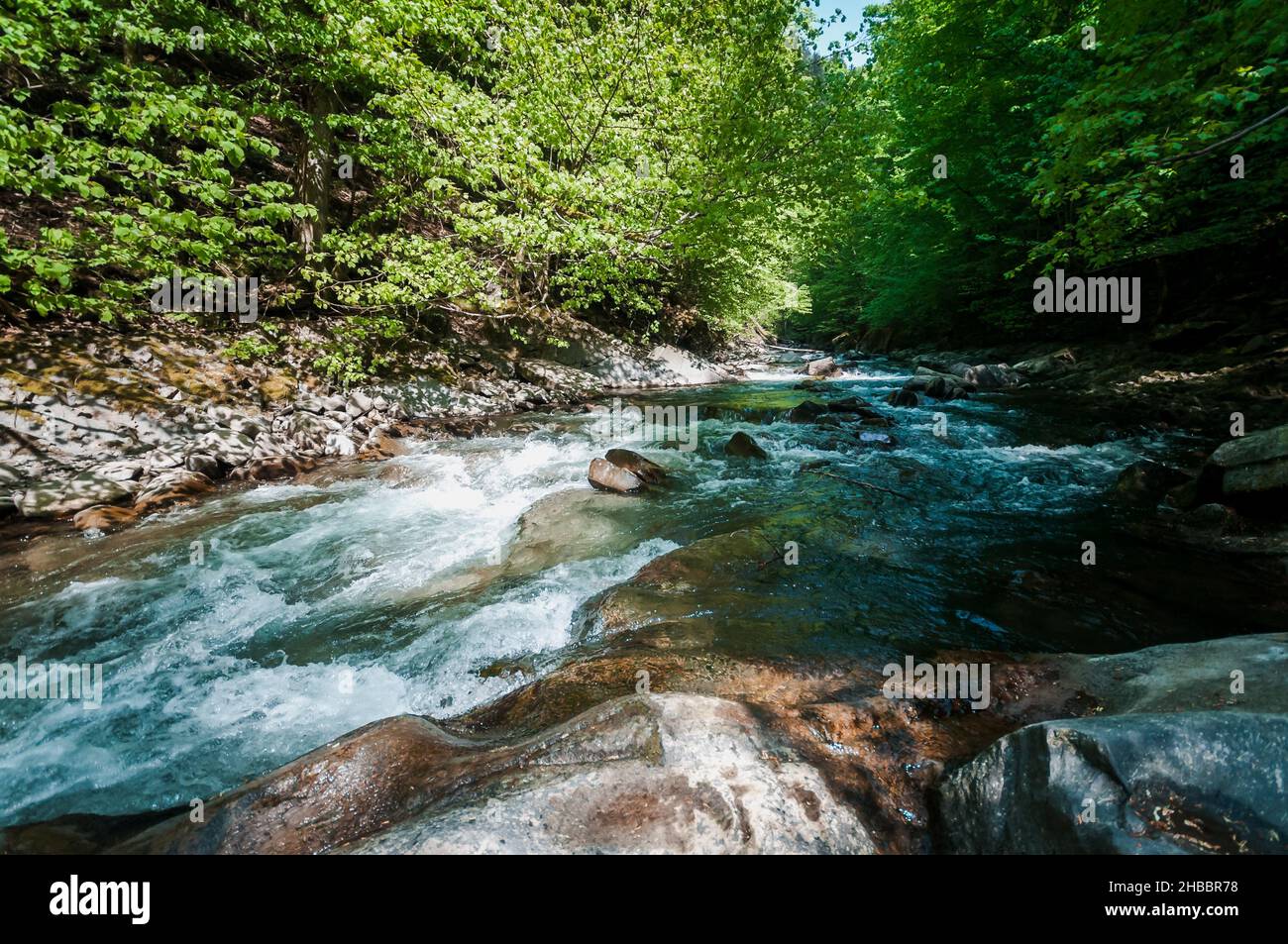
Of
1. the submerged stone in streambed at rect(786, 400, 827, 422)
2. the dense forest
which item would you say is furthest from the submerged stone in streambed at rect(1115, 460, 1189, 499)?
the submerged stone in streambed at rect(786, 400, 827, 422)

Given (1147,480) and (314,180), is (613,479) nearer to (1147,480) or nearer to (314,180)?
(1147,480)

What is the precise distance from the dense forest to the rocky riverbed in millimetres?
2930

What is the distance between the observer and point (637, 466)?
751cm

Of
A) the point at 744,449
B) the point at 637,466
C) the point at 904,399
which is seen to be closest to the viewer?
the point at 637,466

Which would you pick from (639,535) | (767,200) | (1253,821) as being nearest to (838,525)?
(639,535)

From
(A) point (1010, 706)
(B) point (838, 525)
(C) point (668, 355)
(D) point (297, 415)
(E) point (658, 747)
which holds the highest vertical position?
(C) point (668, 355)

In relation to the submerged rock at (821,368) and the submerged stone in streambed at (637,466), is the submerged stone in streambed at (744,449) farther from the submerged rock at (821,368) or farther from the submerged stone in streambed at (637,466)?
the submerged rock at (821,368)

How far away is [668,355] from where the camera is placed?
18531 mm

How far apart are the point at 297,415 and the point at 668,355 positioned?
12.5 m

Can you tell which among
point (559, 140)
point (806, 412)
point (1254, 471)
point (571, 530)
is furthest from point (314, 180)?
point (1254, 471)

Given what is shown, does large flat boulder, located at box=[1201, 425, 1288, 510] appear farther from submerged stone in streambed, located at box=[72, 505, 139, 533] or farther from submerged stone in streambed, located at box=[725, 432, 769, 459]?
submerged stone in streambed, located at box=[72, 505, 139, 533]

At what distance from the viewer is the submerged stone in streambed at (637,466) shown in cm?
738

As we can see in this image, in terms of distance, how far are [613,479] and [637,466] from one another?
0.51 metres
